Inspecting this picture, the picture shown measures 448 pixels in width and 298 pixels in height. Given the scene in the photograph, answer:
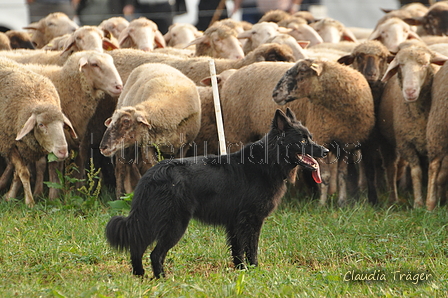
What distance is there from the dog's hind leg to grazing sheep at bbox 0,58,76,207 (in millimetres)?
2603

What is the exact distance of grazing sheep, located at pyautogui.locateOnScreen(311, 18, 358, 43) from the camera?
11784mm

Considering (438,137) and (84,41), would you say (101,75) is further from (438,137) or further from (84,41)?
(438,137)

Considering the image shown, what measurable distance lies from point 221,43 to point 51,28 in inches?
123

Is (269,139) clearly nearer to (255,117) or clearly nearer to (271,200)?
(271,200)

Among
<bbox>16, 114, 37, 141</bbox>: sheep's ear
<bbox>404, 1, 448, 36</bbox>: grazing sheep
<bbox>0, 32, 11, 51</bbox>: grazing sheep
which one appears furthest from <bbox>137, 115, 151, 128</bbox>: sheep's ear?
<bbox>404, 1, 448, 36</bbox>: grazing sheep

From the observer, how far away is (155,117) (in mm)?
6547

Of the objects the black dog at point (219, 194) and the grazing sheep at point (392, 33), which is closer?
the black dog at point (219, 194)

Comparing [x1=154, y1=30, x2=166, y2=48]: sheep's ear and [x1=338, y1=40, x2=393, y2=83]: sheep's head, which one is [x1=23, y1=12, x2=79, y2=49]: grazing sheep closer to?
[x1=154, y1=30, x2=166, y2=48]: sheep's ear

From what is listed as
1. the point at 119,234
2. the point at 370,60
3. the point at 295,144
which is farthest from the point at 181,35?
the point at 119,234

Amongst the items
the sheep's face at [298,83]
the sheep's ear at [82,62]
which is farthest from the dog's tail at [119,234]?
the sheep's ear at [82,62]

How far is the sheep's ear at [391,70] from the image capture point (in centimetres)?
701

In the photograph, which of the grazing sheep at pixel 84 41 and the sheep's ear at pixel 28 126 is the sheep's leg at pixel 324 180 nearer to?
the sheep's ear at pixel 28 126

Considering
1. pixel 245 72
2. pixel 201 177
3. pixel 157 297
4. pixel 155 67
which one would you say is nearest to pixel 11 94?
pixel 155 67

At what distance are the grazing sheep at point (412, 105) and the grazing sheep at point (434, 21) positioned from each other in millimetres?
4048
